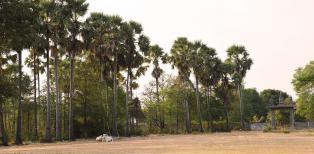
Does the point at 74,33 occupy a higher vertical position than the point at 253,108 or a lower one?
higher

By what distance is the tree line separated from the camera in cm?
4031

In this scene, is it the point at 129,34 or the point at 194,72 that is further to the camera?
the point at 194,72

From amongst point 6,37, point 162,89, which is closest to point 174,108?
point 162,89

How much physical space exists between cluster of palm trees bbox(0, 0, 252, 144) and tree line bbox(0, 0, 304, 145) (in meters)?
0.05

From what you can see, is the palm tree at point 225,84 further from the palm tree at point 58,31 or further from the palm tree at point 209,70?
the palm tree at point 58,31

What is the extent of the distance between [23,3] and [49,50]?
947 inches

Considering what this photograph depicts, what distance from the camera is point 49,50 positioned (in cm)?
4475

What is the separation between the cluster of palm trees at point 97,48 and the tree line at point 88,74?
0.15 ft

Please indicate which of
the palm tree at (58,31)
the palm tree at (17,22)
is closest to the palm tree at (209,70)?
the palm tree at (58,31)

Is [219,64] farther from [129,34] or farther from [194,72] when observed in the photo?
[129,34]

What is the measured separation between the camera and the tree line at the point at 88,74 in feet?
132

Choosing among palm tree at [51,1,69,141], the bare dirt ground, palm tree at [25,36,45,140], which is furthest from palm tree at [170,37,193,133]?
the bare dirt ground

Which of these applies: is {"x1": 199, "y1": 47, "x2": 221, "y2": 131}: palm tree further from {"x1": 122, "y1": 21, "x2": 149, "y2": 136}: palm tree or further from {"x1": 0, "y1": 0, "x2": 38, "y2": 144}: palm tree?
{"x1": 0, "y1": 0, "x2": 38, "y2": 144}: palm tree

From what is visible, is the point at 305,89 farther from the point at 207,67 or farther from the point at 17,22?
the point at 17,22
